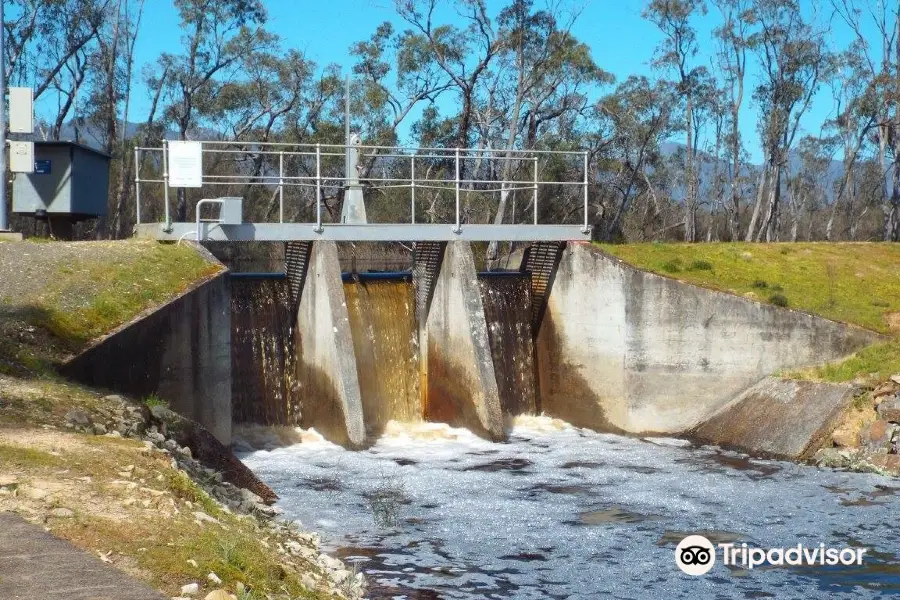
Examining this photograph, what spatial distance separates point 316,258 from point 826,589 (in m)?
11.0

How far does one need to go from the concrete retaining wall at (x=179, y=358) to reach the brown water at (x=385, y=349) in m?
3.80

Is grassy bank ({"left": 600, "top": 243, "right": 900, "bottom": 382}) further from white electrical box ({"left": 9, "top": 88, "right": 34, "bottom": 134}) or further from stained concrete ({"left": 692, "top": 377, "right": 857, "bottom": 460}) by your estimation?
white electrical box ({"left": 9, "top": 88, "right": 34, "bottom": 134})

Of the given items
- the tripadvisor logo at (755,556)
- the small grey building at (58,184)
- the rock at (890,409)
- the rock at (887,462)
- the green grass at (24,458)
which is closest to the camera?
the green grass at (24,458)

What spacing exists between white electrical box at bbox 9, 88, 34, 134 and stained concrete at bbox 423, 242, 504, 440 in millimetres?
8017

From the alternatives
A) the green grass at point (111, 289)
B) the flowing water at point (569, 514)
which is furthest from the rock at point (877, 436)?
the green grass at point (111, 289)

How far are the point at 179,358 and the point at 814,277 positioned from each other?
12926 mm

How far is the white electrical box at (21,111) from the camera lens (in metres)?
15.7

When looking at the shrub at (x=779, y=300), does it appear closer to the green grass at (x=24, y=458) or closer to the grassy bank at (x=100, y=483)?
the grassy bank at (x=100, y=483)

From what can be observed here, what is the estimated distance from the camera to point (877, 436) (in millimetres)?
15812

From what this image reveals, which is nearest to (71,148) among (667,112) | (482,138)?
(482,138)

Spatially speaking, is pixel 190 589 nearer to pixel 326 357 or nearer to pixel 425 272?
pixel 326 357

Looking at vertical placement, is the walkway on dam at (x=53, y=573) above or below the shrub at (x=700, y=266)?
below

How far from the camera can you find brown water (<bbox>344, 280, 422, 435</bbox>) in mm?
19594

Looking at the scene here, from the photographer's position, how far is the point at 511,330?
840 inches
